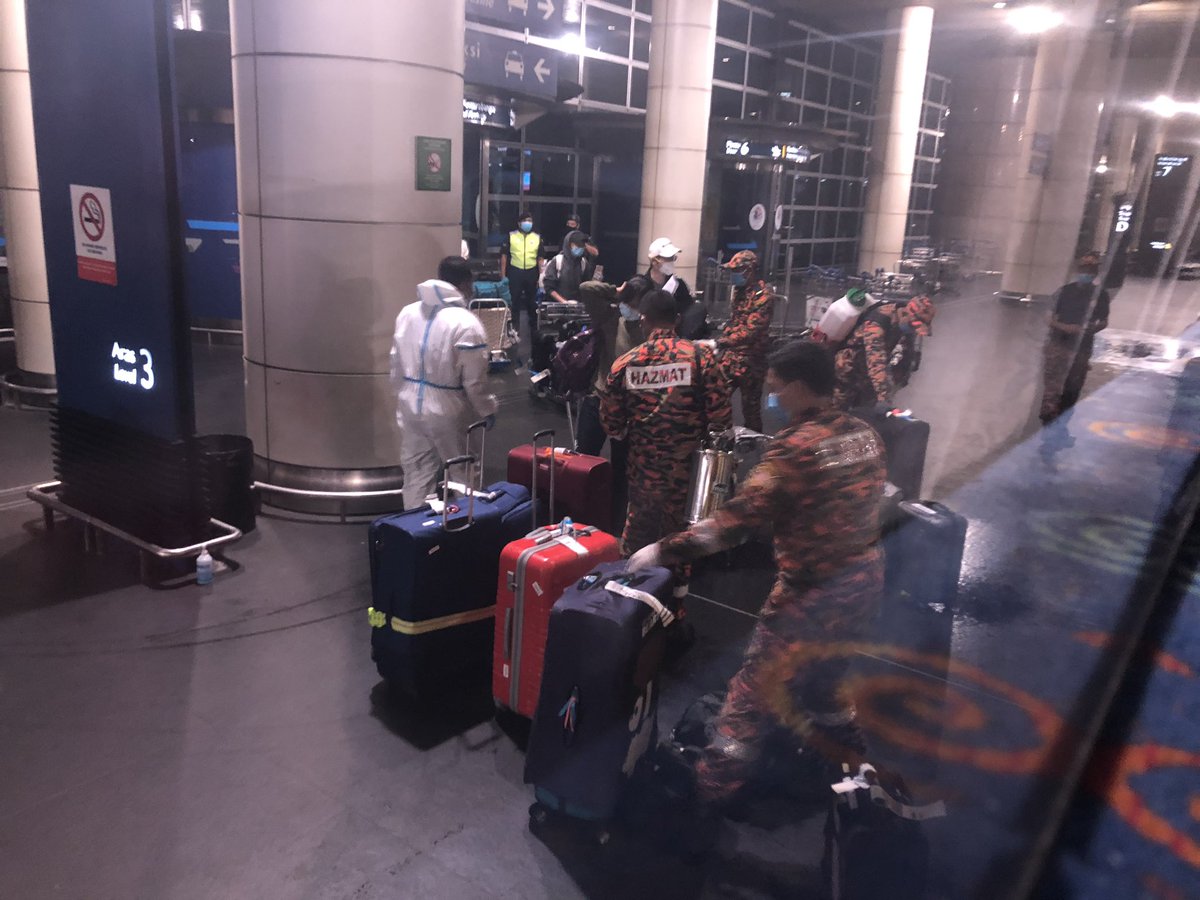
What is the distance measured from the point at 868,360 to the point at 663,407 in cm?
278

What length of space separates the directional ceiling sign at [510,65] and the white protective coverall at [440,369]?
315 inches

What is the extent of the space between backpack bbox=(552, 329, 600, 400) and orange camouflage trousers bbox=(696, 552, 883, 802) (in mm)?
3070

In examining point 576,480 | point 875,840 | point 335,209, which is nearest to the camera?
point 875,840

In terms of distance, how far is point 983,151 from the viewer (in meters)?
31.8

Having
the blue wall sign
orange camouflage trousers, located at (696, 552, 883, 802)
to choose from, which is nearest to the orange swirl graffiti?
orange camouflage trousers, located at (696, 552, 883, 802)

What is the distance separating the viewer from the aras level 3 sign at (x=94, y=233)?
4.98 meters

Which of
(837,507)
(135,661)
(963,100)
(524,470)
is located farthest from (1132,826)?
(963,100)

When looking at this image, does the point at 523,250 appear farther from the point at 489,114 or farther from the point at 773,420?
the point at 773,420

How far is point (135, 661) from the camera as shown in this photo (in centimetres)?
422

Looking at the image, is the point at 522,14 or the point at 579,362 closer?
the point at 579,362

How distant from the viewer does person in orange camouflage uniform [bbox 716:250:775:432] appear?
743 centimetres

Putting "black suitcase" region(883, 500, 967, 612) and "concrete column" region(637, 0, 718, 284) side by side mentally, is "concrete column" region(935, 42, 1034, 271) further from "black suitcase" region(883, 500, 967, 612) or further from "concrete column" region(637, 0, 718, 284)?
"black suitcase" region(883, 500, 967, 612)

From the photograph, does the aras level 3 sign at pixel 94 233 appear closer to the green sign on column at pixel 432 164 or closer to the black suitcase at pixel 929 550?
the green sign on column at pixel 432 164

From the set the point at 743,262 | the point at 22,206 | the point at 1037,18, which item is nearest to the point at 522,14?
the point at 743,262
